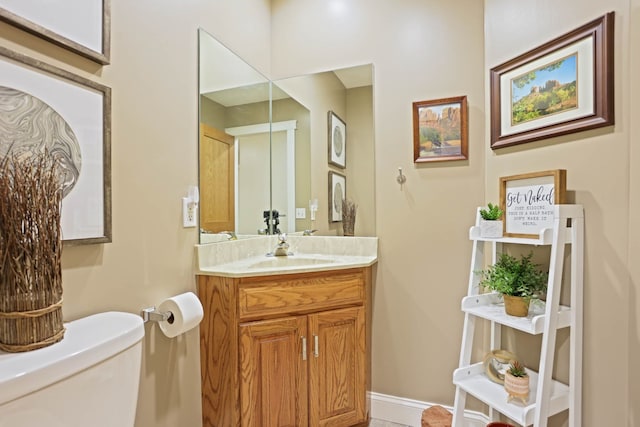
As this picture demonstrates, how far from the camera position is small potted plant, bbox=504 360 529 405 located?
1.28m

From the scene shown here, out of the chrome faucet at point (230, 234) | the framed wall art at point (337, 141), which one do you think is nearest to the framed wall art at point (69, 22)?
the chrome faucet at point (230, 234)

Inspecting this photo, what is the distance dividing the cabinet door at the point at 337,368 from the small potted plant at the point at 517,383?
690mm

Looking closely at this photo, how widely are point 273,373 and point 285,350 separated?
0.11 meters

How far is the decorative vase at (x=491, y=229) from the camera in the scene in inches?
58.0

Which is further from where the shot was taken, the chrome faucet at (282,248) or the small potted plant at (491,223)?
the chrome faucet at (282,248)

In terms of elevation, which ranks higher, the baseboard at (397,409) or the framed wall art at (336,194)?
the framed wall art at (336,194)

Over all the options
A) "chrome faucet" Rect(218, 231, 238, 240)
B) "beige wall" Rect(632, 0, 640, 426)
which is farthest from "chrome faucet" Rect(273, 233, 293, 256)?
"beige wall" Rect(632, 0, 640, 426)

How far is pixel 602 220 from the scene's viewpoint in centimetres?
119

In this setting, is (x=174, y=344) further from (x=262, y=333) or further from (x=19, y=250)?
(x=19, y=250)

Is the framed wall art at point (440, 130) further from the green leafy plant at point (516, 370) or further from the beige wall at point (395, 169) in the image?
the green leafy plant at point (516, 370)

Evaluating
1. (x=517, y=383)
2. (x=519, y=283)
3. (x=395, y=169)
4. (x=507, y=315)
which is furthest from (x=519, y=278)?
(x=395, y=169)

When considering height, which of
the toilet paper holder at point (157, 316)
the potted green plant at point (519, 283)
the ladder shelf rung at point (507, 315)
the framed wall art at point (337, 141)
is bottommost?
the ladder shelf rung at point (507, 315)

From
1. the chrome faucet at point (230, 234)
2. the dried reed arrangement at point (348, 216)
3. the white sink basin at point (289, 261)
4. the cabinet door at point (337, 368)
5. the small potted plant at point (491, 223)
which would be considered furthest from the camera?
the dried reed arrangement at point (348, 216)

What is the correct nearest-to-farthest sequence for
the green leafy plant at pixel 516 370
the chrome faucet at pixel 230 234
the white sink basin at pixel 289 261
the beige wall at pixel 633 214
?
the beige wall at pixel 633 214, the green leafy plant at pixel 516 370, the chrome faucet at pixel 230 234, the white sink basin at pixel 289 261
